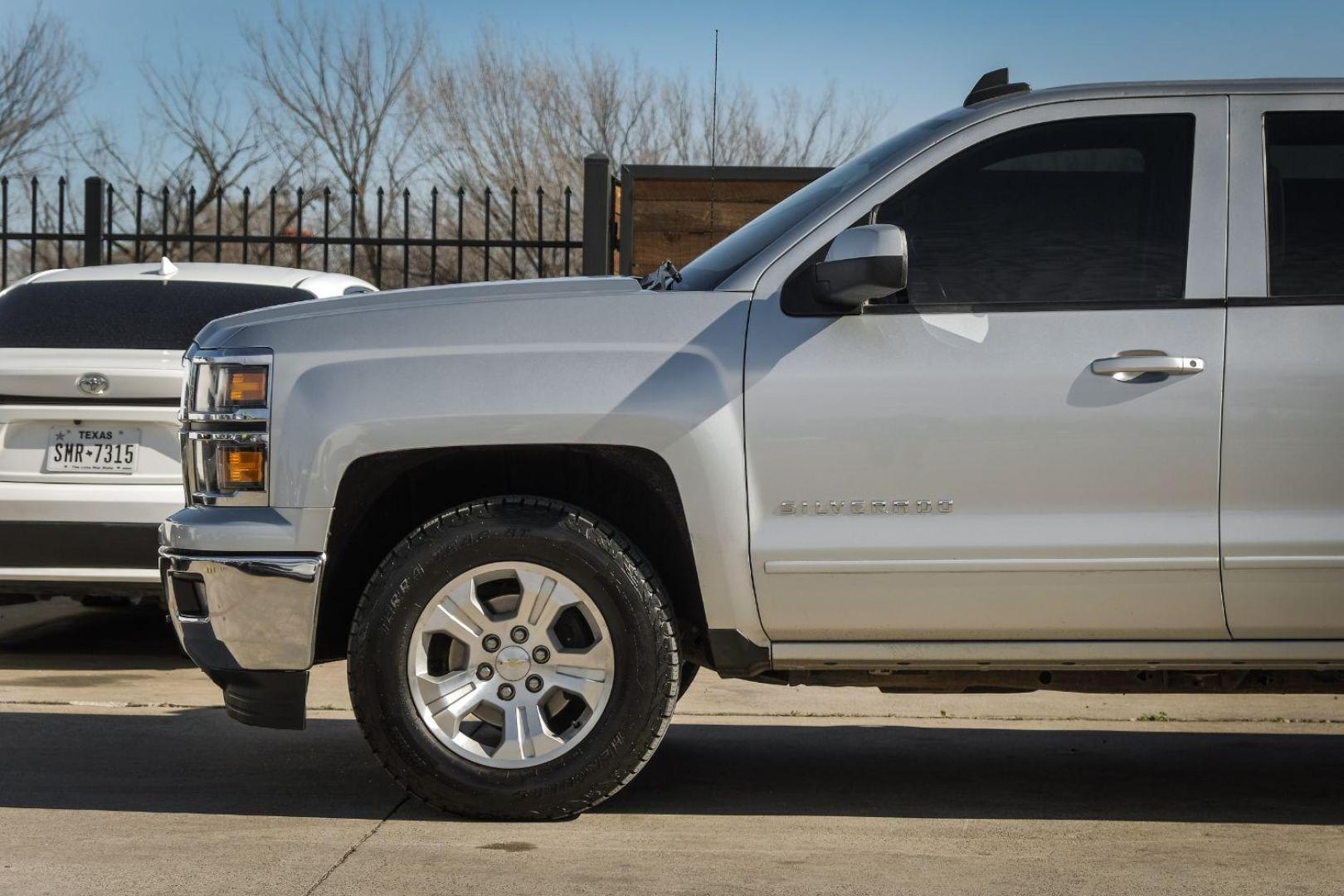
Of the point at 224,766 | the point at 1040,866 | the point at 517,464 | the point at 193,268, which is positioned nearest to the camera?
the point at 1040,866

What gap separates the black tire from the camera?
14.6ft

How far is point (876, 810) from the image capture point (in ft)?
15.8

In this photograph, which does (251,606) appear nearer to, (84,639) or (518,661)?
(518,661)

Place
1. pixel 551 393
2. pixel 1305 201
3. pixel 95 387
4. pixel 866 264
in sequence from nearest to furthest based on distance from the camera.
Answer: pixel 866 264
pixel 551 393
pixel 1305 201
pixel 95 387

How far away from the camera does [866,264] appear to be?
429 centimetres

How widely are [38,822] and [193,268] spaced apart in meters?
3.51

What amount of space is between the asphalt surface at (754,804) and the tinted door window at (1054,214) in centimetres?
147

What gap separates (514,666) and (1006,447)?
4.63 ft

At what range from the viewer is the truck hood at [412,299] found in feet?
15.0

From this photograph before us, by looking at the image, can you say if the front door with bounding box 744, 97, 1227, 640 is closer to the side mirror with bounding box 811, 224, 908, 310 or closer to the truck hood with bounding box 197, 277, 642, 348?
the side mirror with bounding box 811, 224, 908, 310

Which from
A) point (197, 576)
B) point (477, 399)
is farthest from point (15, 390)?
point (477, 399)

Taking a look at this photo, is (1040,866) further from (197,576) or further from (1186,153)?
(197,576)

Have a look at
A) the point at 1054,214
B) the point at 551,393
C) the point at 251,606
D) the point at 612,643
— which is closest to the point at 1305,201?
the point at 1054,214

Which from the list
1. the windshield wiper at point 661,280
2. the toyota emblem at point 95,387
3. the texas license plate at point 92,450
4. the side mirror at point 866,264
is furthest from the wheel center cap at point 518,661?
the toyota emblem at point 95,387
